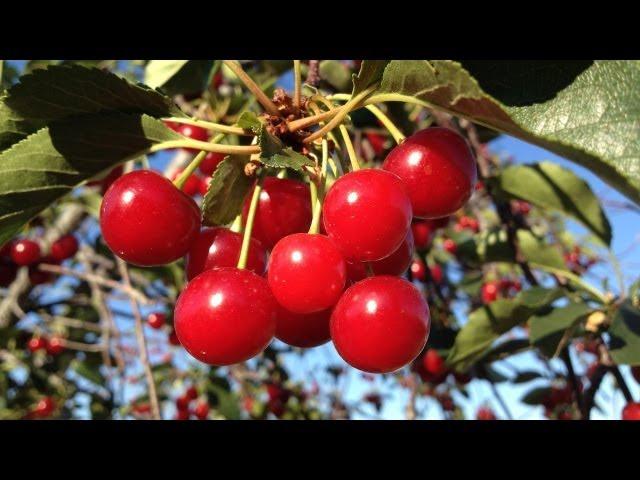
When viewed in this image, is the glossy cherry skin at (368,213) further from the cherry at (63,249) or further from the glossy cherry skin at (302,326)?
the cherry at (63,249)

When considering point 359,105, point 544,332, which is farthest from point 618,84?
point 544,332

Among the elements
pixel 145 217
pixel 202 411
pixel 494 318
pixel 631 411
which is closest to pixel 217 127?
pixel 145 217

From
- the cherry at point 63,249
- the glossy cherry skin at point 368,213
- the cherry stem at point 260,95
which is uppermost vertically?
the cherry stem at point 260,95

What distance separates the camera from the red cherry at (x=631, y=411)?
165cm


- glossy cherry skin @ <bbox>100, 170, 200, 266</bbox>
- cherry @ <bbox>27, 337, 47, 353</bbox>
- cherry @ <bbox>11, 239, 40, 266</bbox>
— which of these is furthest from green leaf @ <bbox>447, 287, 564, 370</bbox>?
cherry @ <bbox>27, 337, 47, 353</bbox>

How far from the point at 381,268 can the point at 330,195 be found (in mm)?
188

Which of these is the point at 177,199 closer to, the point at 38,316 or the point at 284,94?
the point at 284,94

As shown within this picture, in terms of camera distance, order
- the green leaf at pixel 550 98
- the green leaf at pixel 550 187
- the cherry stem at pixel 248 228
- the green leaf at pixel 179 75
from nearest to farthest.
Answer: the green leaf at pixel 550 98 < the cherry stem at pixel 248 228 < the green leaf at pixel 179 75 < the green leaf at pixel 550 187

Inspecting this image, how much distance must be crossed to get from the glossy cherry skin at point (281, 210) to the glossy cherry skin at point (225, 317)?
0.16 m

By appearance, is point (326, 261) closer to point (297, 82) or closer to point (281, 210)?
point (281, 210)

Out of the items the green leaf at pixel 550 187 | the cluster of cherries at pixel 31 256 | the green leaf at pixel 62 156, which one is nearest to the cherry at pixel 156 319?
the cluster of cherries at pixel 31 256

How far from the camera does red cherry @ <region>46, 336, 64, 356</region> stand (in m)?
3.76

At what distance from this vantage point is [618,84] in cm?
76

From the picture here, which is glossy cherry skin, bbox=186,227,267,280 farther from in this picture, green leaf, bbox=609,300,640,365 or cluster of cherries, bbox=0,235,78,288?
cluster of cherries, bbox=0,235,78,288
